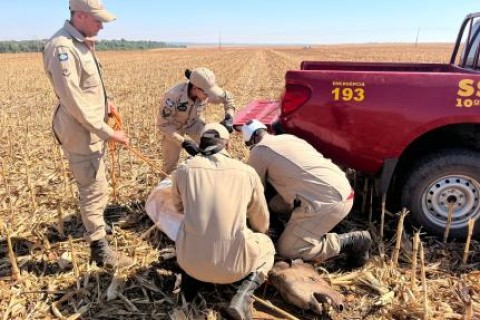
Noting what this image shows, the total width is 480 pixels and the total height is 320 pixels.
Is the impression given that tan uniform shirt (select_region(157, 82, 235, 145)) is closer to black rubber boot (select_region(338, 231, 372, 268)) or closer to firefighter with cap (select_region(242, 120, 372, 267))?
firefighter with cap (select_region(242, 120, 372, 267))

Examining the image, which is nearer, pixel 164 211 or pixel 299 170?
pixel 299 170

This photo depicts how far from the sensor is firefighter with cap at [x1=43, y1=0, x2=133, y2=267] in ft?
11.0

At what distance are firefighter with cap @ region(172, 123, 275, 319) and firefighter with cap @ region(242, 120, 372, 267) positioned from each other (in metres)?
0.47

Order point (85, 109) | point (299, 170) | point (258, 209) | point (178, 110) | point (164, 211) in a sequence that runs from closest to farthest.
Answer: point (258, 209), point (85, 109), point (299, 170), point (164, 211), point (178, 110)

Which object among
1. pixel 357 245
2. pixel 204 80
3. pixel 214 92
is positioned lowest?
pixel 357 245

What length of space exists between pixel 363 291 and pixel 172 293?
1.52m

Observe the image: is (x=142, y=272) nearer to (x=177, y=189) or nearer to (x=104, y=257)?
(x=104, y=257)

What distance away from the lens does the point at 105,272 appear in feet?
12.5

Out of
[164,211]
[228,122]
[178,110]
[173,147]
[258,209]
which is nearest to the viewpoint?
[258,209]

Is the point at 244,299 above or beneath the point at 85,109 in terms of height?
beneath

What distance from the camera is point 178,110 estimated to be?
4.93 m

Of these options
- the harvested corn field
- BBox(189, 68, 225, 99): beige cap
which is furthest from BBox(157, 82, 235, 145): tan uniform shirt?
the harvested corn field

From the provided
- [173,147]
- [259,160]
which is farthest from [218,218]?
[173,147]

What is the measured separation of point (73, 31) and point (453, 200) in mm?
3546
